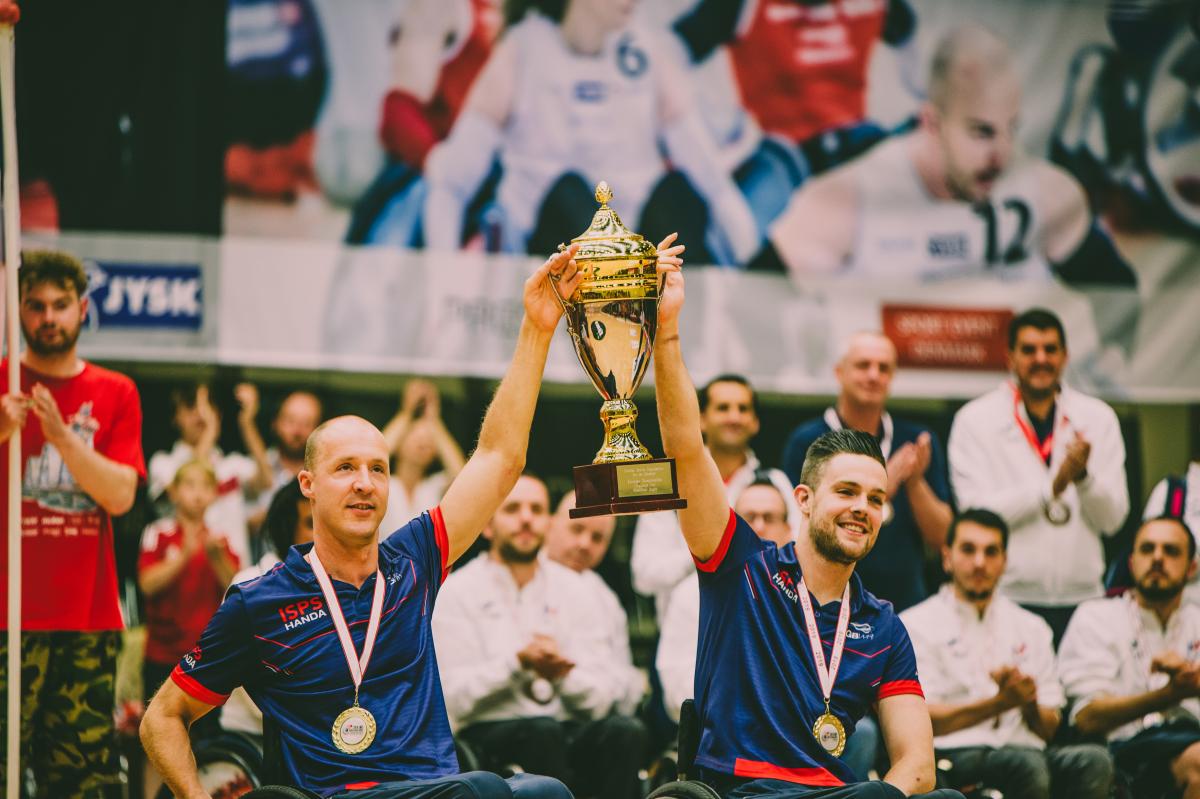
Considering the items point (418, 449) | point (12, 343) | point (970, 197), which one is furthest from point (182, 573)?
point (970, 197)

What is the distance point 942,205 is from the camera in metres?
6.71

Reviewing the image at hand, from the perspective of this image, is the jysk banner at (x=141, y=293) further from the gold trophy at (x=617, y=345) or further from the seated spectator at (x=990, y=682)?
the seated spectator at (x=990, y=682)

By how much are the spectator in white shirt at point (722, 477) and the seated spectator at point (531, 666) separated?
26 centimetres

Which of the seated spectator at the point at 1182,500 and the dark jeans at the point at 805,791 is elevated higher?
the seated spectator at the point at 1182,500

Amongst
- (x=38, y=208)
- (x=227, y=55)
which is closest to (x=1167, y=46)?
(x=227, y=55)

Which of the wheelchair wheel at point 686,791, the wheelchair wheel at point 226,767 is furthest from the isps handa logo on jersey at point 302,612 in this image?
the wheelchair wheel at point 226,767

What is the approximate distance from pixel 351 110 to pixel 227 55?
55 cm

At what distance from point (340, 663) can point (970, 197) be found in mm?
4400

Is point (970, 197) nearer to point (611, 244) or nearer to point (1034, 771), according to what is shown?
point (1034, 771)

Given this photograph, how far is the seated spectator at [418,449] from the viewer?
622 centimetres

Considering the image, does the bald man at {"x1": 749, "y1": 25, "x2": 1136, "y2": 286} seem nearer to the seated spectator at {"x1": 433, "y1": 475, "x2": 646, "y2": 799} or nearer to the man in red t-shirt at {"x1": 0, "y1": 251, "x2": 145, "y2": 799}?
the seated spectator at {"x1": 433, "y1": 475, "x2": 646, "y2": 799}

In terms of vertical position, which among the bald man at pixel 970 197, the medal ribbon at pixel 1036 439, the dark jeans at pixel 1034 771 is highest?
the bald man at pixel 970 197

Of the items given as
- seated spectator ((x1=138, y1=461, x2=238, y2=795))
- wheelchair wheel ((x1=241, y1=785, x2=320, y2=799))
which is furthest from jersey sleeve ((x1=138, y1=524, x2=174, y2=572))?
wheelchair wheel ((x1=241, y1=785, x2=320, y2=799))

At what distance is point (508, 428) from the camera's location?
369 centimetres
